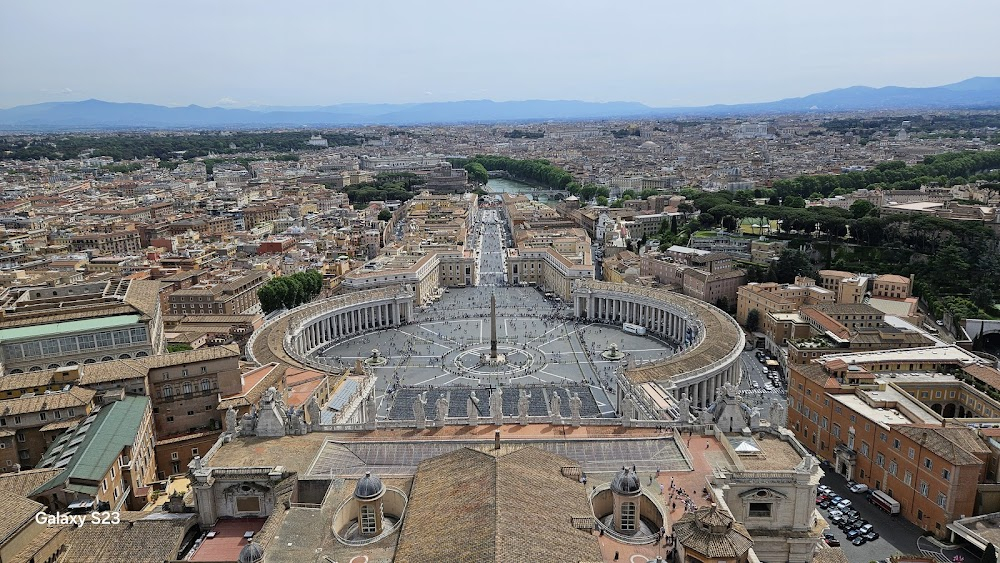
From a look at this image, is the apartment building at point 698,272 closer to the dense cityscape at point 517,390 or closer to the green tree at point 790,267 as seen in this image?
the dense cityscape at point 517,390

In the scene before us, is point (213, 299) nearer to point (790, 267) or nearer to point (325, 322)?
point (325, 322)

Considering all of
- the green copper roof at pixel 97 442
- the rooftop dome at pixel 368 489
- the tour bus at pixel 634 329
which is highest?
the rooftop dome at pixel 368 489

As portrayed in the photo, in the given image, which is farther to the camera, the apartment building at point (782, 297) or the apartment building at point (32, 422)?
the apartment building at point (782, 297)

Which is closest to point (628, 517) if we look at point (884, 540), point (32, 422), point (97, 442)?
point (884, 540)

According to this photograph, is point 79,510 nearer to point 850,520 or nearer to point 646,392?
point 646,392

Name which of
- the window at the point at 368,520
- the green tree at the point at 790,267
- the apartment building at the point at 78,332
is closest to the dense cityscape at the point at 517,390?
the window at the point at 368,520

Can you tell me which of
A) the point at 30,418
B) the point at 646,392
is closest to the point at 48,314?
the point at 30,418
